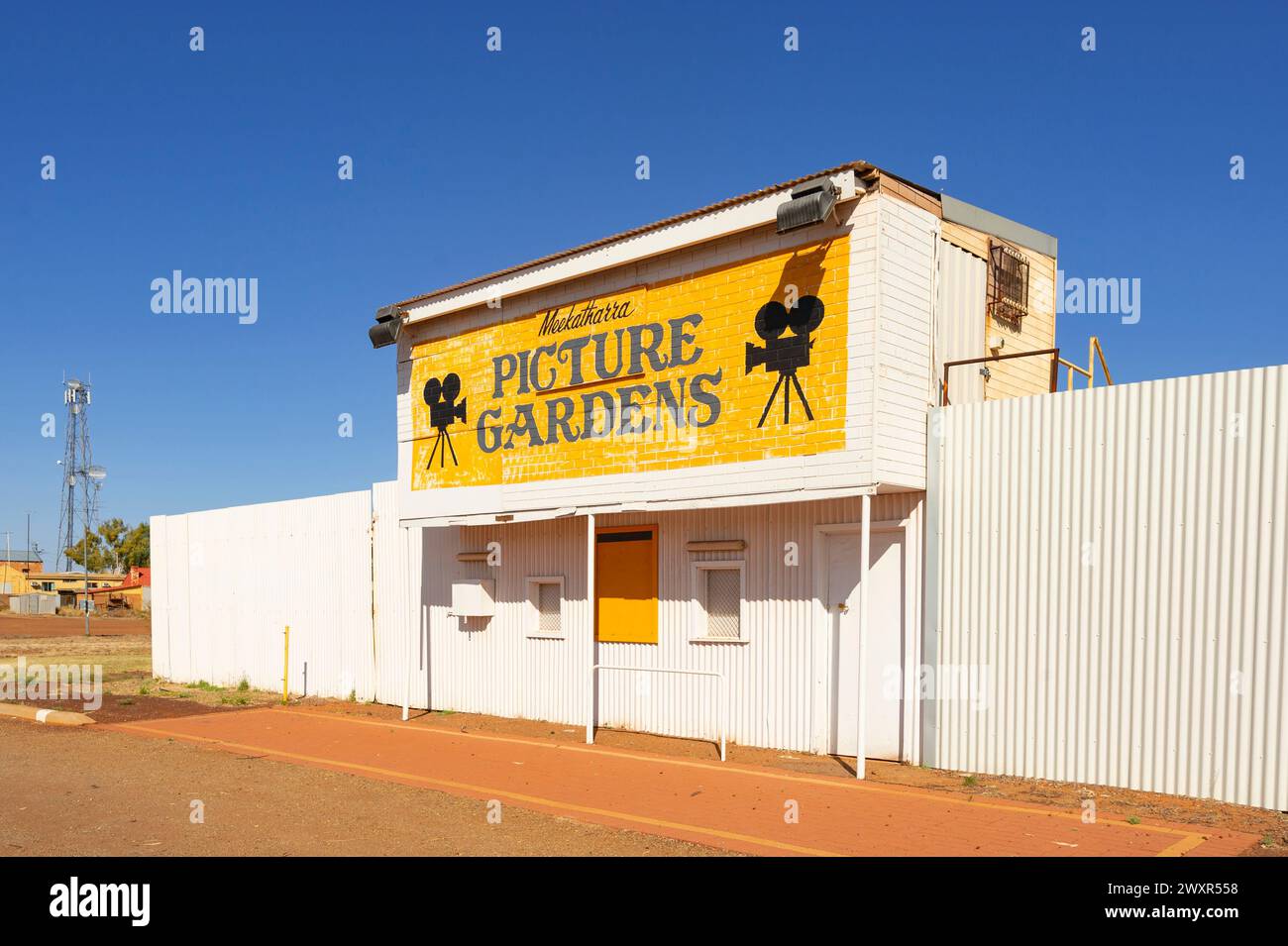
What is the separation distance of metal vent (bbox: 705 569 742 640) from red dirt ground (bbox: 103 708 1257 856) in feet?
5.77

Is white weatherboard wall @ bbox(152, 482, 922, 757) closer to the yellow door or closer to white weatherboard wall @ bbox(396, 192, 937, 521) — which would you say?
the yellow door

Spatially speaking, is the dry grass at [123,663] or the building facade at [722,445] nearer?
the building facade at [722,445]

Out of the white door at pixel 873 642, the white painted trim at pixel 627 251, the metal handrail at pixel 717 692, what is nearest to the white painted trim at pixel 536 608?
the metal handrail at pixel 717 692

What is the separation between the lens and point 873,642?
11.3 m

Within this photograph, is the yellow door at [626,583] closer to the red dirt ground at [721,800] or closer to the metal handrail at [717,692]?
the metal handrail at [717,692]

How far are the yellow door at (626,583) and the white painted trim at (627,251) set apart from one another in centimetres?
339

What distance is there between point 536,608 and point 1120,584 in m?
8.38

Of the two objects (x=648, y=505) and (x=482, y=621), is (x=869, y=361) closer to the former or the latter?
(x=648, y=505)

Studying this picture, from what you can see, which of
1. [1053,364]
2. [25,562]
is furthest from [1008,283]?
[25,562]

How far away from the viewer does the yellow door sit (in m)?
13.5

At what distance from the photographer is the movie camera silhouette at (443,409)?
15516 millimetres

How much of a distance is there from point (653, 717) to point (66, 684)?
15.2 m

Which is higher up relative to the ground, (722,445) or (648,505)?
(722,445)
